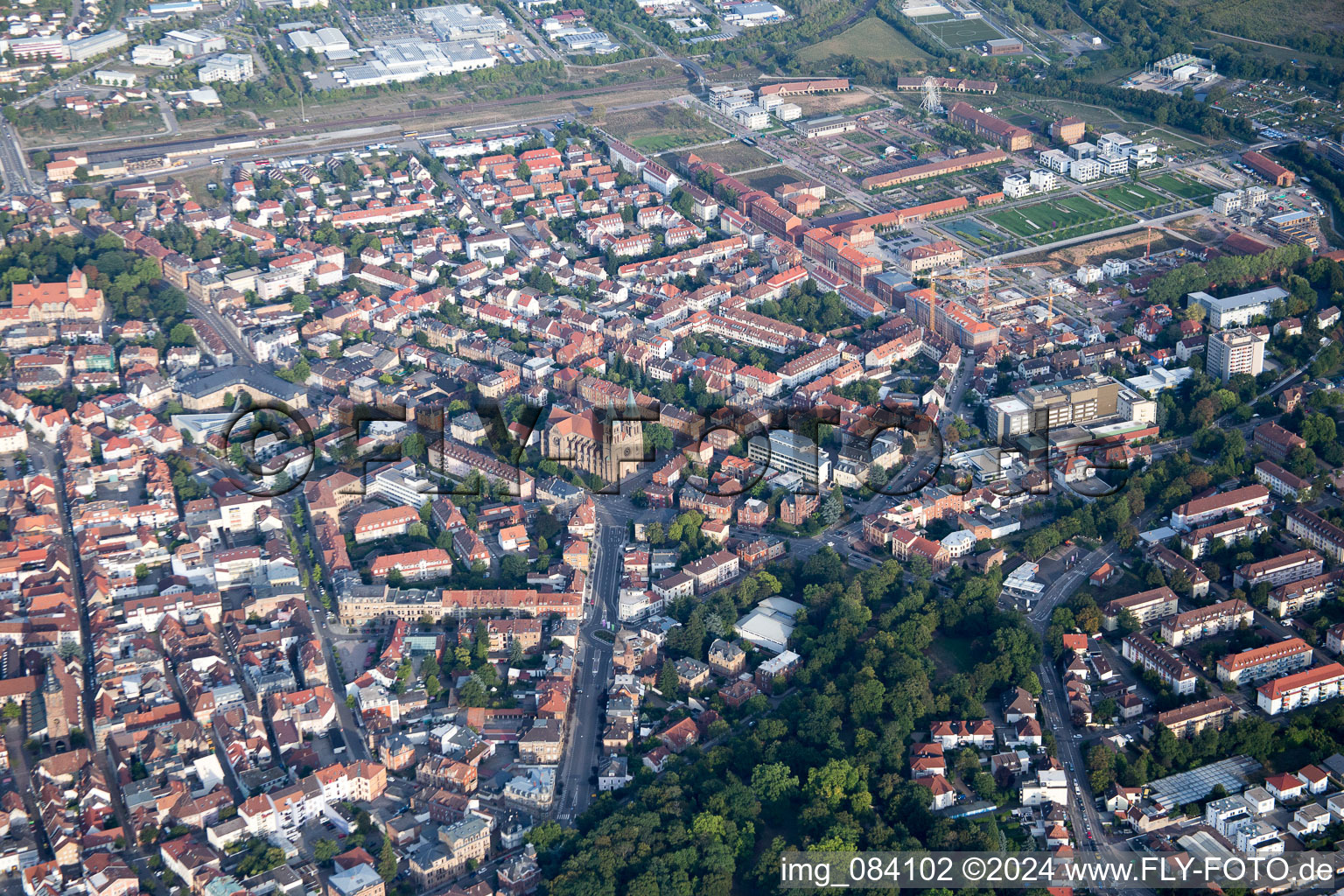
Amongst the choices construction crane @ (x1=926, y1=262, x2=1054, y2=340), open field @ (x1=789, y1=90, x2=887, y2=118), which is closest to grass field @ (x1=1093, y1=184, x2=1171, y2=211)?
construction crane @ (x1=926, y1=262, x2=1054, y2=340)

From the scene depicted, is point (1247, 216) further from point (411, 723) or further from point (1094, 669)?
point (411, 723)

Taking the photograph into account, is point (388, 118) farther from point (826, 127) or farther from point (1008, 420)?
point (1008, 420)

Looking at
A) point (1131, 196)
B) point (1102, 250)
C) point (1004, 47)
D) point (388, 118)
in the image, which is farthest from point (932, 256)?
point (388, 118)

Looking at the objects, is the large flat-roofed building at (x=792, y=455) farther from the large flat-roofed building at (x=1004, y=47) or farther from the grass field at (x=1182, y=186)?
the large flat-roofed building at (x=1004, y=47)

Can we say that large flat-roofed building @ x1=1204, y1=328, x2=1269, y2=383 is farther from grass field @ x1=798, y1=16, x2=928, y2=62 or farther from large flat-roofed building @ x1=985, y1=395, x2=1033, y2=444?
grass field @ x1=798, y1=16, x2=928, y2=62

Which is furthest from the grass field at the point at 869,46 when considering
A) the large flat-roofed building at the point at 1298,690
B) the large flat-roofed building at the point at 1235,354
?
the large flat-roofed building at the point at 1298,690

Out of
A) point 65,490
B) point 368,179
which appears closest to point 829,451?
point 65,490
